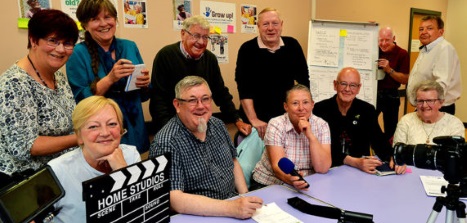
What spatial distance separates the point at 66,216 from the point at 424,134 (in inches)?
93.0

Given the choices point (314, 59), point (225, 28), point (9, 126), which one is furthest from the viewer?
point (314, 59)

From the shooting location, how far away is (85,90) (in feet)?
6.79

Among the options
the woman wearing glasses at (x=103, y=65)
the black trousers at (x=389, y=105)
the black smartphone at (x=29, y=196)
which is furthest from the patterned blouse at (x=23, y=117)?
the black trousers at (x=389, y=105)

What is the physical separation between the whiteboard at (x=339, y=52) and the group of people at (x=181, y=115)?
3.32 feet

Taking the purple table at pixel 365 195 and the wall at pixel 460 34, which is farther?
the wall at pixel 460 34

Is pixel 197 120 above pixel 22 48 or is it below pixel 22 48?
below

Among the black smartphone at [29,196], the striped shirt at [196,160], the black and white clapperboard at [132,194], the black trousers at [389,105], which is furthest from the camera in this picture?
the black trousers at [389,105]

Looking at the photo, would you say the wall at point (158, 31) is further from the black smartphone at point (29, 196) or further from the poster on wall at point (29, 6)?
the black smartphone at point (29, 196)

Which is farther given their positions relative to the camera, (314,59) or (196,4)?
(314,59)

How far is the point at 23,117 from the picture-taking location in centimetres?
161

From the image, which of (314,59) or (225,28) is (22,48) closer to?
(225,28)

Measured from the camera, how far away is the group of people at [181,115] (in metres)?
1.59

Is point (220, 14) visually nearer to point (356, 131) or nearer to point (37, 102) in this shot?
point (356, 131)

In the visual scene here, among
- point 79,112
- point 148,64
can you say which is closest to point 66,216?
point 79,112
